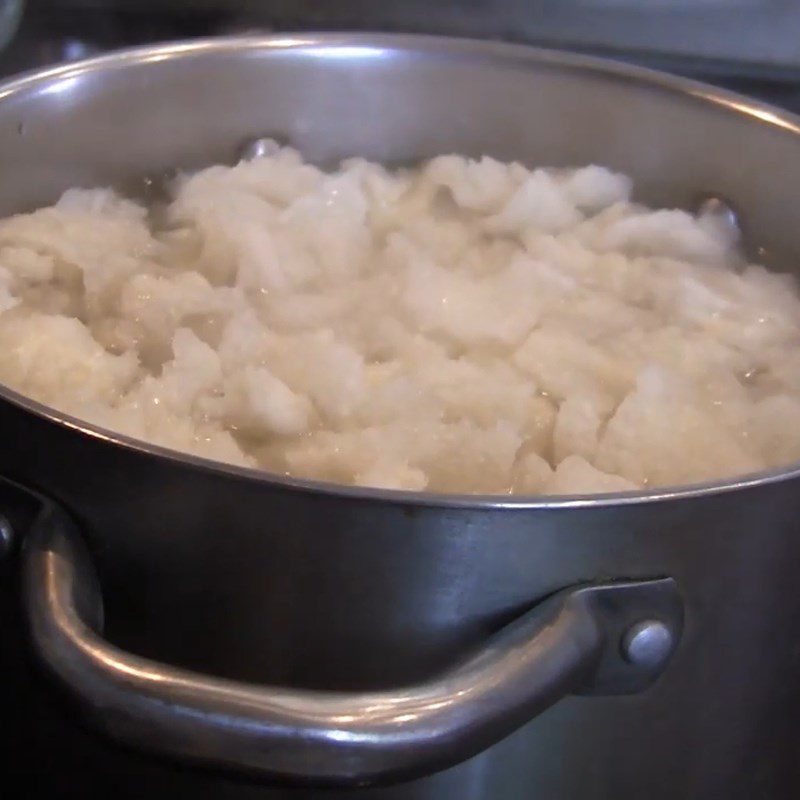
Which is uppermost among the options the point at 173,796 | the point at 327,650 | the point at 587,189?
the point at 587,189

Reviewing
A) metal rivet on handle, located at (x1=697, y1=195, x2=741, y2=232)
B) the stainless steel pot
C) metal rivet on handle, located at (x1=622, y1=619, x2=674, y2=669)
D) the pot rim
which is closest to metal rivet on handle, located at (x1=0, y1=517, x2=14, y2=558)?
the stainless steel pot

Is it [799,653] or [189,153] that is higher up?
[189,153]

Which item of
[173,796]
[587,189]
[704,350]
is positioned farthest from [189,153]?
[173,796]

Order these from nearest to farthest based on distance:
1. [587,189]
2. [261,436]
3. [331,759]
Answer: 1. [331,759]
2. [261,436]
3. [587,189]

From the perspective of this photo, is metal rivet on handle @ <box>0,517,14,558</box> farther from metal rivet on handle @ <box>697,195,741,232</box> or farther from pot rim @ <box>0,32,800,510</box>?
metal rivet on handle @ <box>697,195,741,232</box>

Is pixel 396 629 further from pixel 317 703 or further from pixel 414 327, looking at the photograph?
pixel 414 327

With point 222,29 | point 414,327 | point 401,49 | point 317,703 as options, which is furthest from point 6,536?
point 222,29

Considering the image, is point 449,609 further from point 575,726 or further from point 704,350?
point 704,350

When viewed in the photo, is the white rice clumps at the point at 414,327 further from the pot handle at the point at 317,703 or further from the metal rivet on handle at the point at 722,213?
the pot handle at the point at 317,703
